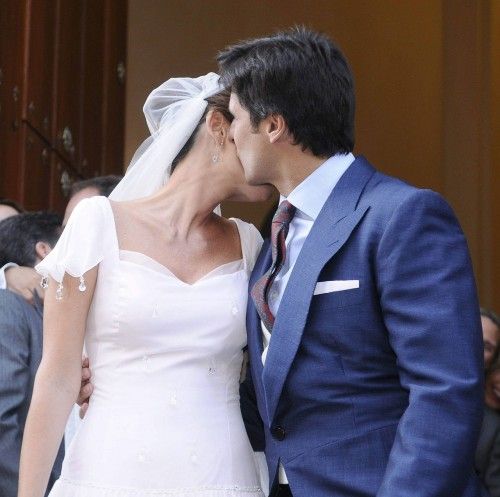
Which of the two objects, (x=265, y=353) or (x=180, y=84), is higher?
(x=180, y=84)

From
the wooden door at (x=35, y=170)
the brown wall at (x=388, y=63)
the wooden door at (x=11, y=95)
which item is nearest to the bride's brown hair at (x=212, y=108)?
the wooden door at (x=11, y=95)

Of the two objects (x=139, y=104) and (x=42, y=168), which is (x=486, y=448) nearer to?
(x=42, y=168)

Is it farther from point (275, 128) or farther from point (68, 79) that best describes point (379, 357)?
point (68, 79)

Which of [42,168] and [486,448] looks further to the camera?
[42,168]

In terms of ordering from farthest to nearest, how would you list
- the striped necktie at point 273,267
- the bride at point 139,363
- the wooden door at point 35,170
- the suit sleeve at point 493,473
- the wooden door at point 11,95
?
the wooden door at point 35,170 → the wooden door at point 11,95 → the suit sleeve at point 493,473 → the bride at point 139,363 → the striped necktie at point 273,267

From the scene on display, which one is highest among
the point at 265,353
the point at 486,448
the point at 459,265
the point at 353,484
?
the point at 459,265

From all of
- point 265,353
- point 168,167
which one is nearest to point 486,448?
point 168,167

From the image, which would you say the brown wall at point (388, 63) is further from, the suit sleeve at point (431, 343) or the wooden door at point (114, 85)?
the suit sleeve at point (431, 343)

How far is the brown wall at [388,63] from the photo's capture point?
25.4ft

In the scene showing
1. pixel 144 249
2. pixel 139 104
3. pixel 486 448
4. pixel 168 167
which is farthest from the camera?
pixel 139 104

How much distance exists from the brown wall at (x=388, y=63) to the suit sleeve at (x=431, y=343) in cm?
557

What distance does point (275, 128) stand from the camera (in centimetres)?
239

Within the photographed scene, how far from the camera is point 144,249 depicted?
2.69m

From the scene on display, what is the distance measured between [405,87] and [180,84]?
523 centimetres
